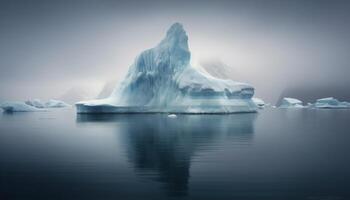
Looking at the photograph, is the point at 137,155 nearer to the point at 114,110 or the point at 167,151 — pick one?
the point at 167,151

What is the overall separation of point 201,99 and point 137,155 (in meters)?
32.0

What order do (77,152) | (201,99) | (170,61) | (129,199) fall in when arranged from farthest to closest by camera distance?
(170,61), (201,99), (77,152), (129,199)

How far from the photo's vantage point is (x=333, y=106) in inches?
3474

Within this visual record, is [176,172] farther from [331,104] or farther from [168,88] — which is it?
[331,104]

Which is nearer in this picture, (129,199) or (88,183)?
(129,199)

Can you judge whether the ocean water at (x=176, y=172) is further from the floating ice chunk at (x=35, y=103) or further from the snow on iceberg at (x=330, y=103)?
the floating ice chunk at (x=35, y=103)

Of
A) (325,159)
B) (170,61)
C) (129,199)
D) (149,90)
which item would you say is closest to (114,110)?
(149,90)

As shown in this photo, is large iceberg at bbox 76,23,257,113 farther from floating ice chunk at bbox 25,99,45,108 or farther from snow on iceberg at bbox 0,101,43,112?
floating ice chunk at bbox 25,99,45,108

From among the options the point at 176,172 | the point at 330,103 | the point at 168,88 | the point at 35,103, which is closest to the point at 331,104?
the point at 330,103

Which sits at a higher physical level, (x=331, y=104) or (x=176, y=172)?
(x=331, y=104)

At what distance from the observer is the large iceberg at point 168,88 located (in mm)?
46062

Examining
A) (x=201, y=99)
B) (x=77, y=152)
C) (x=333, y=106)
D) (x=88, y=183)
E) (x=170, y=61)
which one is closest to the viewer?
(x=88, y=183)

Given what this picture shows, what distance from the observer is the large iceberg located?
151 feet

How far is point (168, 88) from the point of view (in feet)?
158
